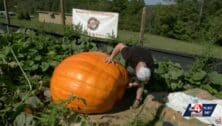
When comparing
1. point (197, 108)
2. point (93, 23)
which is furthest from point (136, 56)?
point (93, 23)

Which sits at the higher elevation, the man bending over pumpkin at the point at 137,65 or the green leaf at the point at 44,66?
the man bending over pumpkin at the point at 137,65

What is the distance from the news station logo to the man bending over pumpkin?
1266 millimetres

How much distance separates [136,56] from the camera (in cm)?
522

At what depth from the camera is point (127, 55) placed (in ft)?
17.6

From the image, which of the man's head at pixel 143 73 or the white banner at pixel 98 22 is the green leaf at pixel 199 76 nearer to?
the man's head at pixel 143 73

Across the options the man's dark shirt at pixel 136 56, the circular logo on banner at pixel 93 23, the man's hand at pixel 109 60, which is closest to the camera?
the man's hand at pixel 109 60

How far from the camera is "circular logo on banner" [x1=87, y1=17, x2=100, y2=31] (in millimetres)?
10730

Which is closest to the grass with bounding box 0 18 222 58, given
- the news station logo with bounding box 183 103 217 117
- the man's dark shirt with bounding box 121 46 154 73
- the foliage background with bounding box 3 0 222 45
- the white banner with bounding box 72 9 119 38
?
the white banner with bounding box 72 9 119 38

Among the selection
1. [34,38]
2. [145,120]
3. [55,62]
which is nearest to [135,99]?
[145,120]

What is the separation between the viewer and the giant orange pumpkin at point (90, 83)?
474 centimetres

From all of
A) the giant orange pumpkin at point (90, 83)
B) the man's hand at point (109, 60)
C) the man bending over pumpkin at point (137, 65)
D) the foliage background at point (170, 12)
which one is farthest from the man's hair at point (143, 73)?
the foliage background at point (170, 12)

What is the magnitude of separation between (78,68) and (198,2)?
129 ft

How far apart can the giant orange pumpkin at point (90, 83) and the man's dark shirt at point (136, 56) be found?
274mm

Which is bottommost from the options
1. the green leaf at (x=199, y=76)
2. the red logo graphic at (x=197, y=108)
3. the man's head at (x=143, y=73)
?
the green leaf at (x=199, y=76)
